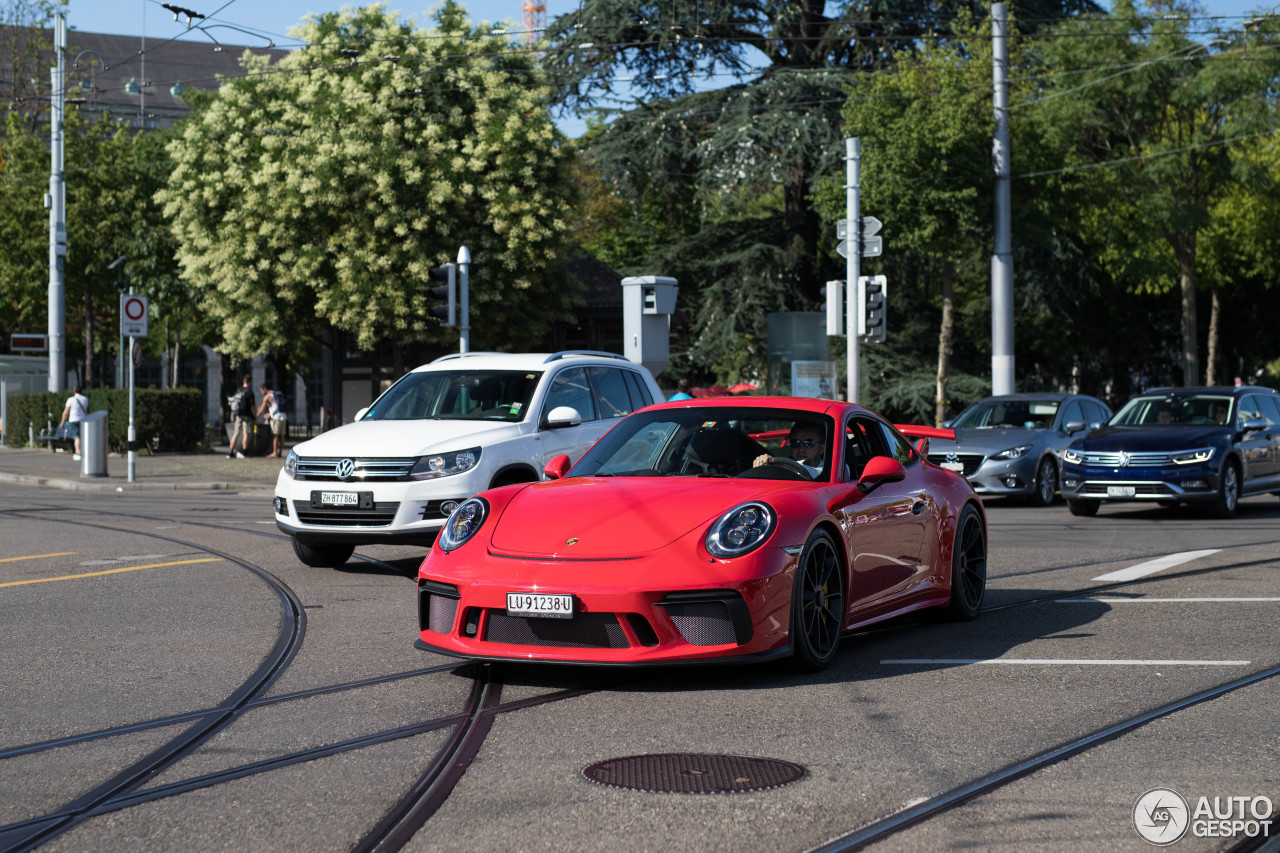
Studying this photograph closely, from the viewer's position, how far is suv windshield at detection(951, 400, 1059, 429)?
21.1 meters

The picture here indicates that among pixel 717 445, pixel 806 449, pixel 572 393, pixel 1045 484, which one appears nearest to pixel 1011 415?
pixel 1045 484

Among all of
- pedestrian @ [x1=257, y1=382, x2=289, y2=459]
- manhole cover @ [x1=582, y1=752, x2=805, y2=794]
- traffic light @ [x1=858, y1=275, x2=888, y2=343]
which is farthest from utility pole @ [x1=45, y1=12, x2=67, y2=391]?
manhole cover @ [x1=582, y1=752, x2=805, y2=794]

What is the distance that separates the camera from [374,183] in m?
34.7

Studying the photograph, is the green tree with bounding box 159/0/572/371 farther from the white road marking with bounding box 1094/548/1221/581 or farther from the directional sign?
the white road marking with bounding box 1094/548/1221/581

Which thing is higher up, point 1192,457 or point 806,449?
point 806,449

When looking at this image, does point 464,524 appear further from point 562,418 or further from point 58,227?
point 58,227

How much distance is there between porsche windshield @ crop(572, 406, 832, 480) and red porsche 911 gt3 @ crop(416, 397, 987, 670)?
0.03 ft

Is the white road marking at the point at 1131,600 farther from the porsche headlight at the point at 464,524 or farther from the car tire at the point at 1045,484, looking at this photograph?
the car tire at the point at 1045,484

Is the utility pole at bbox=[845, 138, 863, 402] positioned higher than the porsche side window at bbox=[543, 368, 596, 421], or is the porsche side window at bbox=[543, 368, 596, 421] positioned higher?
the utility pole at bbox=[845, 138, 863, 402]

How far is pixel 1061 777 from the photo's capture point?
4.91m

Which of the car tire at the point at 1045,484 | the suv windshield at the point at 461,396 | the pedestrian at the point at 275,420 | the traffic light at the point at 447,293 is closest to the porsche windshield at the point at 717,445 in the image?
the suv windshield at the point at 461,396

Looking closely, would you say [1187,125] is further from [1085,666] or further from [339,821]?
[339,821]

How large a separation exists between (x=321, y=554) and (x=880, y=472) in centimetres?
572

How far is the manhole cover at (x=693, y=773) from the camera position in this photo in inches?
188
